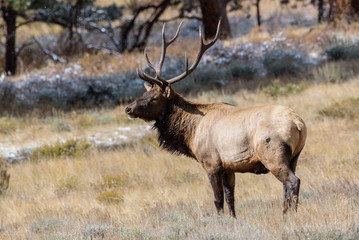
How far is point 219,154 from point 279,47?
1129 cm

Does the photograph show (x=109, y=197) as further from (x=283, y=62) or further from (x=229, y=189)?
(x=283, y=62)

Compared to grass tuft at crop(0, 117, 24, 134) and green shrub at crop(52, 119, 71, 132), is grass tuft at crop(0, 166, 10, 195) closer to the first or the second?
green shrub at crop(52, 119, 71, 132)

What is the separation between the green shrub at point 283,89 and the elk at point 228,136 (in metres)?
6.70

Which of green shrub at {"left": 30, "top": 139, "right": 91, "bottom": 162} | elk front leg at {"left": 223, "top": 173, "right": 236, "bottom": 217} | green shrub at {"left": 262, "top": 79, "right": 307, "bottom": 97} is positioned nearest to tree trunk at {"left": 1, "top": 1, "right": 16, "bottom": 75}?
green shrub at {"left": 30, "top": 139, "right": 91, "bottom": 162}

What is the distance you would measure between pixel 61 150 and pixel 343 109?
6030 millimetres

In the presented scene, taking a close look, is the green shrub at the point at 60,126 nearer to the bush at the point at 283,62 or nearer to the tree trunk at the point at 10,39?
the bush at the point at 283,62

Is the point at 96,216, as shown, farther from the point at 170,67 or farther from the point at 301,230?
the point at 170,67

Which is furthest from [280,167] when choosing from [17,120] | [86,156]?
[17,120]

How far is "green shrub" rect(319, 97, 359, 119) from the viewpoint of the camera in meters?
11.0

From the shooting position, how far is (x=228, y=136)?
5832mm

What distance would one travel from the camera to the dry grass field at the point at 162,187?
523 centimetres

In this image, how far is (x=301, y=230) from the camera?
4621 millimetres

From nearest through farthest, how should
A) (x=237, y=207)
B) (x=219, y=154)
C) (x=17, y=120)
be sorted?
(x=219, y=154)
(x=237, y=207)
(x=17, y=120)

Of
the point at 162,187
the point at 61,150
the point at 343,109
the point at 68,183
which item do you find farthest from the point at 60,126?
the point at 343,109
